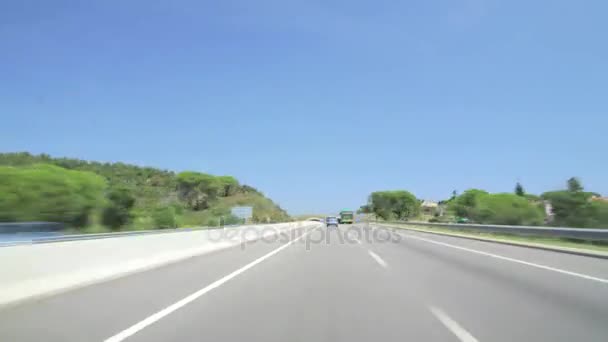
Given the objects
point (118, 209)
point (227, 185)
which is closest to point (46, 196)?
point (118, 209)

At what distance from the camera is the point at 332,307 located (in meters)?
7.80

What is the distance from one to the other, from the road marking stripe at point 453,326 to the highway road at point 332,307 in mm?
21

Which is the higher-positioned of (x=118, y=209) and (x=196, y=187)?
(x=196, y=187)

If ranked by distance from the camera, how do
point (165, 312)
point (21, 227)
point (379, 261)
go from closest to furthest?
point (165, 312)
point (379, 261)
point (21, 227)

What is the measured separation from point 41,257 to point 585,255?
16.2 m

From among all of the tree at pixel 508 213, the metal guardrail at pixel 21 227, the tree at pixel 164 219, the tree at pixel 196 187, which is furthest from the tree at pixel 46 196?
the tree at pixel 196 187

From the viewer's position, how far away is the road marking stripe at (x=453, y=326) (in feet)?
18.9

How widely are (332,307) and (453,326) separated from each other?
82.2 inches

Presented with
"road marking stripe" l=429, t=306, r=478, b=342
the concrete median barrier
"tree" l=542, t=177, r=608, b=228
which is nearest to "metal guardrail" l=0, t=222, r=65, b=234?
the concrete median barrier

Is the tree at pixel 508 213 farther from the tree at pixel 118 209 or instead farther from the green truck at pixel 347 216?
the tree at pixel 118 209

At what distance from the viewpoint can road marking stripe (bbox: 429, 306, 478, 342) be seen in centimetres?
575

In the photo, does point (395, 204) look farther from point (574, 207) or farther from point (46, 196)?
point (46, 196)

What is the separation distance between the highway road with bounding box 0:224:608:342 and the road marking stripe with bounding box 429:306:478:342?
21 mm

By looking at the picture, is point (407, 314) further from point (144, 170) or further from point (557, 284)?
point (144, 170)
